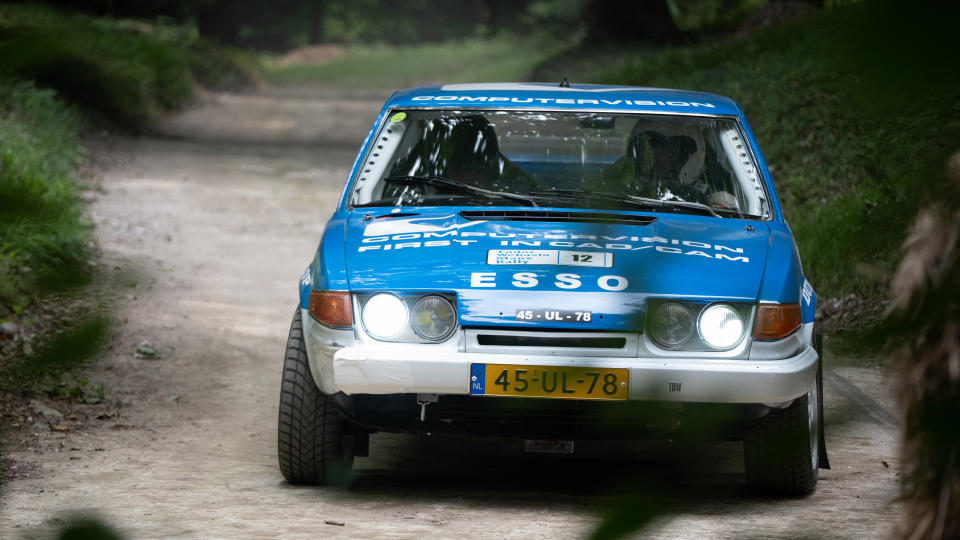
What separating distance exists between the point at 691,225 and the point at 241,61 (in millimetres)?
34598

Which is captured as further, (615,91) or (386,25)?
(386,25)

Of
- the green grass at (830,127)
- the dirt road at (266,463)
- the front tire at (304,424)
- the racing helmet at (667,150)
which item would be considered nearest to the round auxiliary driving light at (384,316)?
the front tire at (304,424)

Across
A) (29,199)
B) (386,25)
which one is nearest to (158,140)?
(29,199)

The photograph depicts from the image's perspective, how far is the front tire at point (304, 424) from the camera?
491 centimetres

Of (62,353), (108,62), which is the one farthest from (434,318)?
(62,353)

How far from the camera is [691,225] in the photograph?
4855 mm

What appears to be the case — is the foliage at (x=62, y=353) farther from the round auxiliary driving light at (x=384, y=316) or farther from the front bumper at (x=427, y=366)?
the round auxiliary driving light at (x=384, y=316)

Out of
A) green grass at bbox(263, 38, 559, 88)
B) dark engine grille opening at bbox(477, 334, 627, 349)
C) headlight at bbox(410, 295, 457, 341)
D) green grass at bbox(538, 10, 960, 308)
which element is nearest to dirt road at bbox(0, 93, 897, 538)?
green grass at bbox(538, 10, 960, 308)

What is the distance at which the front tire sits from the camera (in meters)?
4.91

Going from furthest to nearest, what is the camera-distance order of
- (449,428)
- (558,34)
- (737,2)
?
(558,34)
(737,2)
(449,428)

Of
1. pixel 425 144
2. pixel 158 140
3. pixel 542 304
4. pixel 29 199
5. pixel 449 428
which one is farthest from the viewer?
A: pixel 158 140

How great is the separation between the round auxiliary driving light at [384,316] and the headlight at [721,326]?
3.38 ft

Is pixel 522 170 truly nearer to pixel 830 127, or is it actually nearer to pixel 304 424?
pixel 304 424

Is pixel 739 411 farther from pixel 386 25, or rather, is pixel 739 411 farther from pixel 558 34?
pixel 386 25
